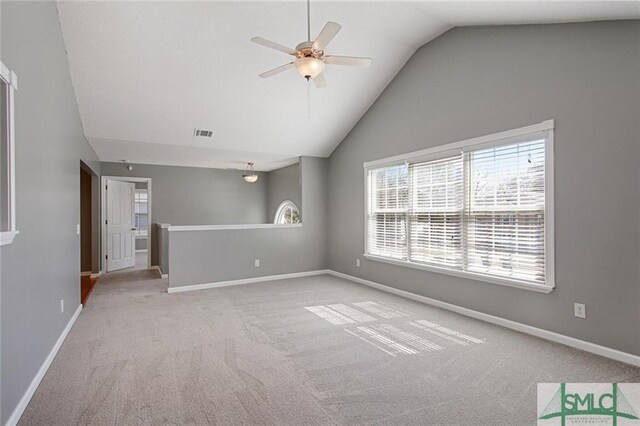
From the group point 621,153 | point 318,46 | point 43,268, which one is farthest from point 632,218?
point 43,268

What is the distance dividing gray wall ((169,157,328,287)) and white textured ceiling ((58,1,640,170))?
1104mm

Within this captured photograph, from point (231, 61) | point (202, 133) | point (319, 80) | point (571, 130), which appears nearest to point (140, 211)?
point (202, 133)

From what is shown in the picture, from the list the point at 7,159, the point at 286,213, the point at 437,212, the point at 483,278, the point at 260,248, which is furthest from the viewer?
the point at 286,213

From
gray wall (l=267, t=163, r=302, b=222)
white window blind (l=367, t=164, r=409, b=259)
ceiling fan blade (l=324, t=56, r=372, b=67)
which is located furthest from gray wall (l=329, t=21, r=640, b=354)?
gray wall (l=267, t=163, r=302, b=222)

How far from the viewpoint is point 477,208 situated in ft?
12.7

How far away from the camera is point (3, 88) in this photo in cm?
203

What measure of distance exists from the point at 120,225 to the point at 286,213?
3.77m

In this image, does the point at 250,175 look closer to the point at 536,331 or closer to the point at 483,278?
the point at 483,278

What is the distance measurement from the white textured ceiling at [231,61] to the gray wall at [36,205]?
51 cm

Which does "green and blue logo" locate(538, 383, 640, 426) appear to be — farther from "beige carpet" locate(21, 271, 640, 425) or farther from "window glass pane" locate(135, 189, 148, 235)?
"window glass pane" locate(135, 189, 148, 235)

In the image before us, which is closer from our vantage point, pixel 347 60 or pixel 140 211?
pixel 347 60

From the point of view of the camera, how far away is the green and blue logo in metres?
2.03

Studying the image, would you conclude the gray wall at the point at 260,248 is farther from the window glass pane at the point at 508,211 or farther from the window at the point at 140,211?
the window at the point at 140,211

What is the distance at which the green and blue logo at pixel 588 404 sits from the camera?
203 centimetres
